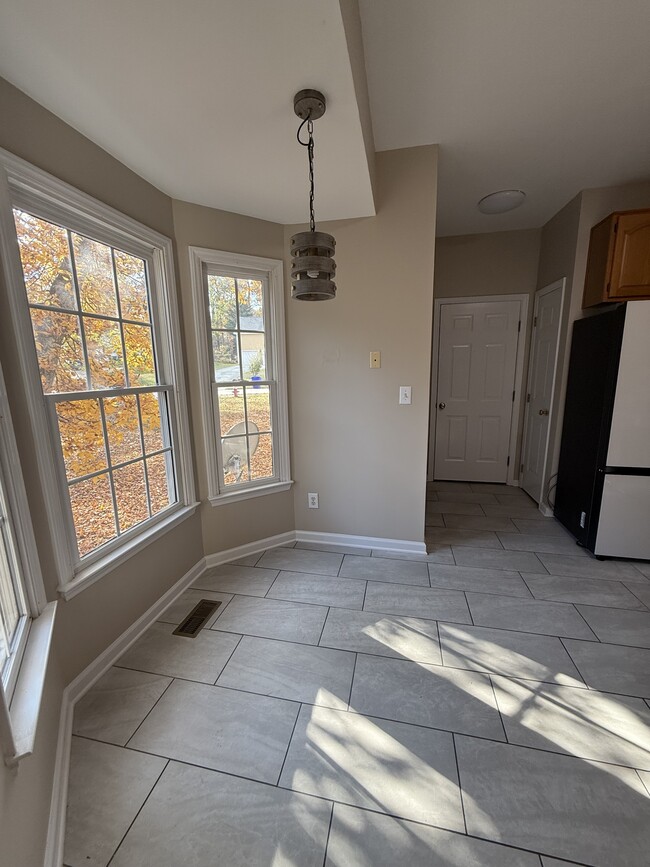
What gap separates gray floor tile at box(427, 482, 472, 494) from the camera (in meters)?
4.07

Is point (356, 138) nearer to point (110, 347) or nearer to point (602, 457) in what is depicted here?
point (110, 347)

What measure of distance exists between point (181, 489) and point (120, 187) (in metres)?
1.67

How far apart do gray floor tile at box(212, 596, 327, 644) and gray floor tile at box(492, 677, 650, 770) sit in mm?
900

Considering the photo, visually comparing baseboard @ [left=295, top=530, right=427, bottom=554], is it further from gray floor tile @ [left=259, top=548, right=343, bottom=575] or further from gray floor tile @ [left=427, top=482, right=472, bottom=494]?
gray floor tile @ [left=427, top=482, right=472, bottom=494]

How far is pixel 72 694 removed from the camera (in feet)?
4.96

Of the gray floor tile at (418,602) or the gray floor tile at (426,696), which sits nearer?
the gray floor tile at (426,696)

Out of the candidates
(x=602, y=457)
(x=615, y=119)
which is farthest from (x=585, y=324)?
(x=615, y=119)

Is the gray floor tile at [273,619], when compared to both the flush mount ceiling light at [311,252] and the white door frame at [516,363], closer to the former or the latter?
the flush mount ceiling light at [311,252]

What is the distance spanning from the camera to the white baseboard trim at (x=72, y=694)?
1.04 meters

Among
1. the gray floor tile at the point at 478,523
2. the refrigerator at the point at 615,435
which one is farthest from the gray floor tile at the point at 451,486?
the refrigerator at the point at 615,435

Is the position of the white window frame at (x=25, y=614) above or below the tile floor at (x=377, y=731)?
above

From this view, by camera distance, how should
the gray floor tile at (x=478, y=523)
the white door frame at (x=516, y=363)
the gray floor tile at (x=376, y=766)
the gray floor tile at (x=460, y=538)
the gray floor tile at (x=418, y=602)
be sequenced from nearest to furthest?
the gray floor tile at (x=376, y=766) → the gray floor tile at (x=418, y=602) → the gray floor tile at (x=460, y=538) → the gray floor tile at (x=478, y=523) → the white door frame at (x=516, y=363)

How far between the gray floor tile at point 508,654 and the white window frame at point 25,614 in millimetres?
1602

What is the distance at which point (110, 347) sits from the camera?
1.76 meters
